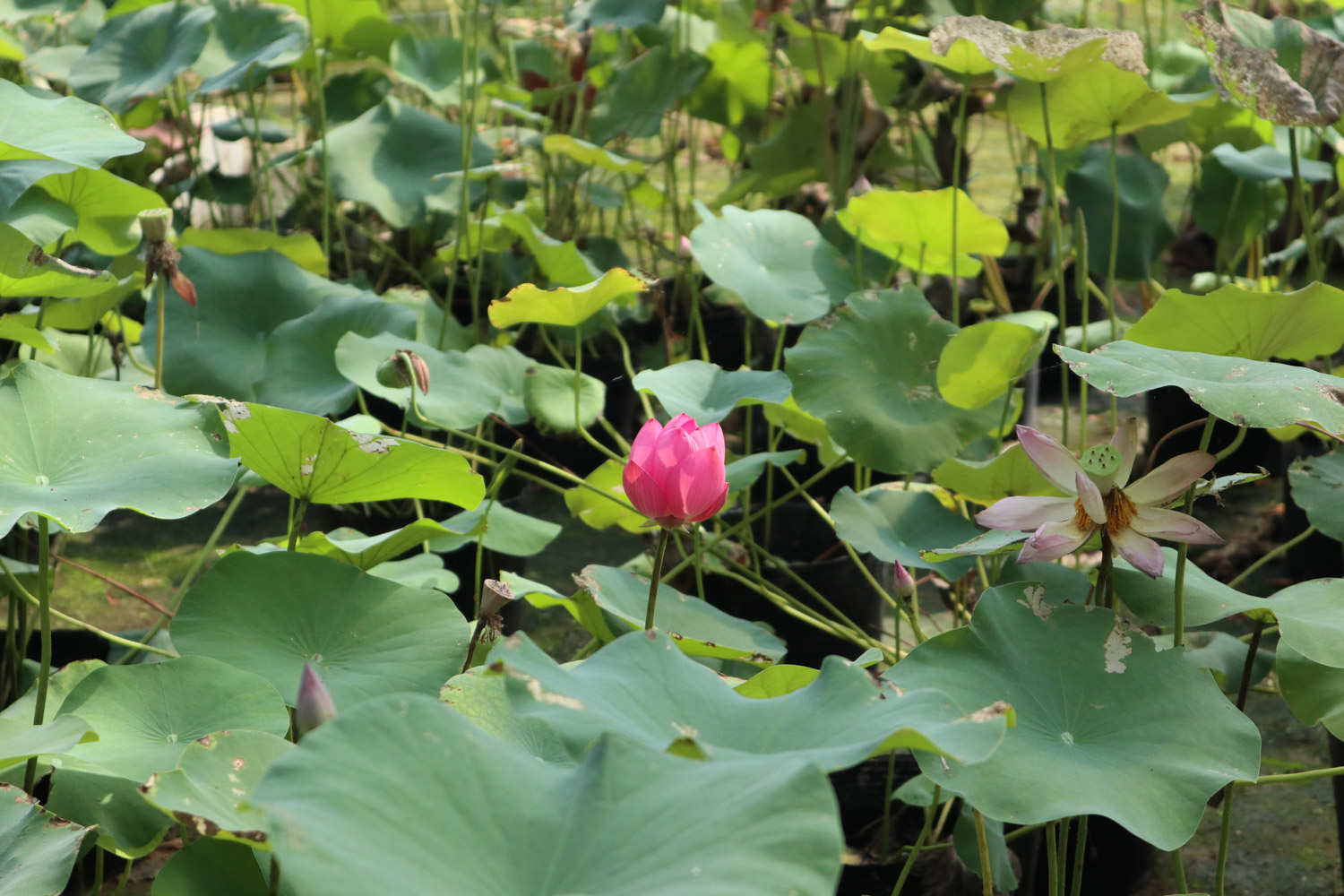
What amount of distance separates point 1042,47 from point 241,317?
80cm

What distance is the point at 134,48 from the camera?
58.6 inches

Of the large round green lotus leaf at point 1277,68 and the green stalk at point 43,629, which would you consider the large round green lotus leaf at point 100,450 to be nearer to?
the green stalk at point 43,629

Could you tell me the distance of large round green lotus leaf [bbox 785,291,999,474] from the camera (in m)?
0.98

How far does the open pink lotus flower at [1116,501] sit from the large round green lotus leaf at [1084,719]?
0.05 m

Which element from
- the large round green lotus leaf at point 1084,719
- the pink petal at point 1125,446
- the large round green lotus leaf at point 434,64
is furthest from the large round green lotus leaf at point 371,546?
the large round green lotus leaf at point 434,64

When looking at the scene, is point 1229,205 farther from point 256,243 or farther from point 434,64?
point 256,243

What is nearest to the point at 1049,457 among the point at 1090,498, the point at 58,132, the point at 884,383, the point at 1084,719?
the point at 1090,498

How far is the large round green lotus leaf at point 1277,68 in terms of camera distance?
3.08 feet

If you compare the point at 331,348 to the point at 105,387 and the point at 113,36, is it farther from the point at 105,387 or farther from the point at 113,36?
the point at 113,36

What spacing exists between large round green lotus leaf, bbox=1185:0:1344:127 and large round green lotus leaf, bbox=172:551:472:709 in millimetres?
744

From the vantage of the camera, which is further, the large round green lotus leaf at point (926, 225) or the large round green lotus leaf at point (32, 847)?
the large round green lotus leaf at point (926, 225)

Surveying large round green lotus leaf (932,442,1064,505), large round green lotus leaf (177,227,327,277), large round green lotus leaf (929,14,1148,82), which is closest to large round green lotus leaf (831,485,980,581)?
large round green lotus leaf (932,442,1064,505)

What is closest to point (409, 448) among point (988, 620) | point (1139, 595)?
point (988, 620)

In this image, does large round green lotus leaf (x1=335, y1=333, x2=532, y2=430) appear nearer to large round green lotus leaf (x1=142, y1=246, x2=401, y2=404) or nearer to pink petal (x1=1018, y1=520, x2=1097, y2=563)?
large round green lotus leaf (x1=142, y1=246, x2=401, y2=404)
